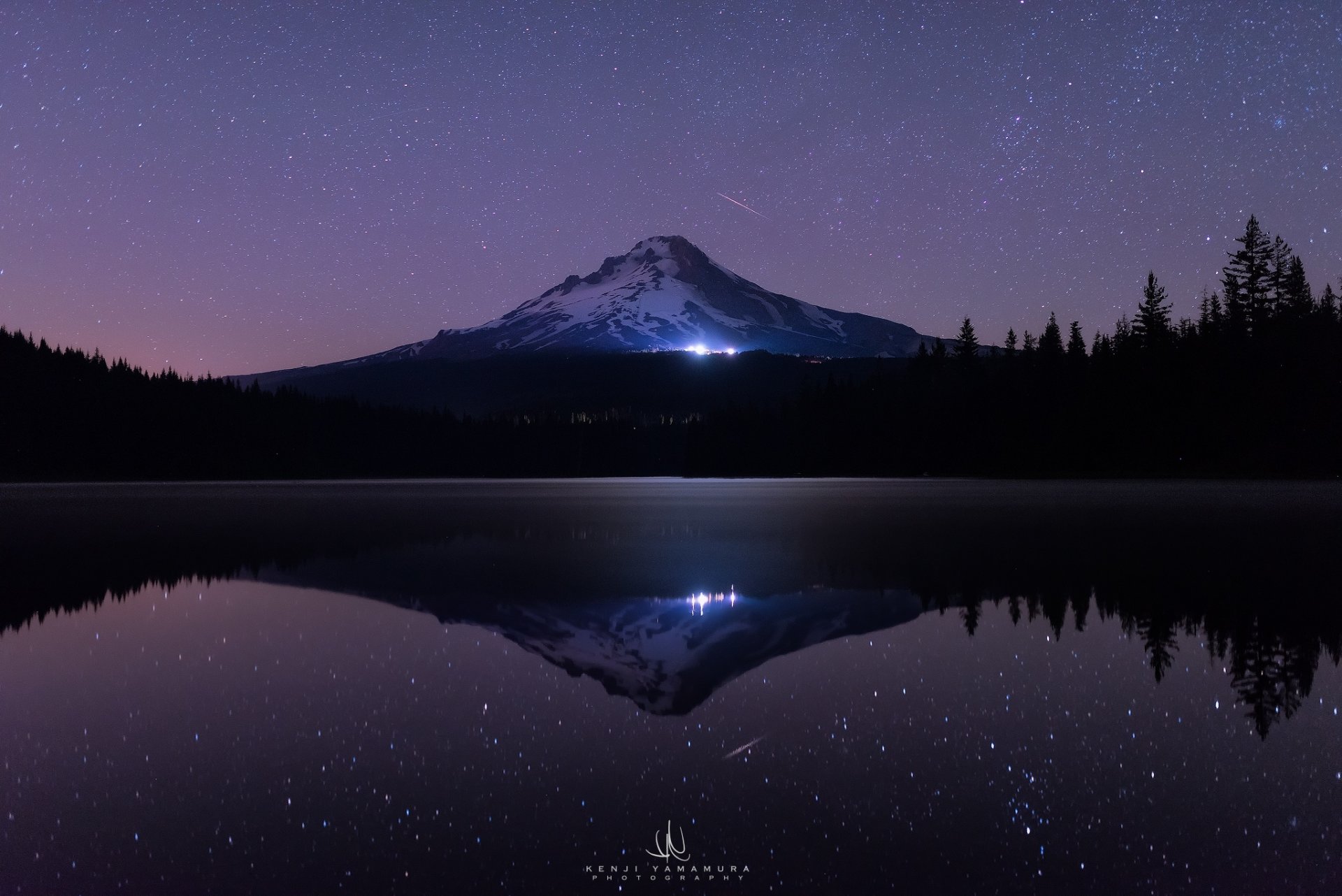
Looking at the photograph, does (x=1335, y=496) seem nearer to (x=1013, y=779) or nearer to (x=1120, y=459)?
(x=1120, y=459)

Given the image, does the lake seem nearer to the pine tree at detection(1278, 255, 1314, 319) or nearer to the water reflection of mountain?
the water reflection of mountain

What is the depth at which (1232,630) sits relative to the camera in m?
11.2

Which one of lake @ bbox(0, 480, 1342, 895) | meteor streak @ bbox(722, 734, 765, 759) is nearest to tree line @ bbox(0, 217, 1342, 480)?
lake @ bbox(0, 480, 1342, 895)

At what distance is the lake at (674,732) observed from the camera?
16.3 feet

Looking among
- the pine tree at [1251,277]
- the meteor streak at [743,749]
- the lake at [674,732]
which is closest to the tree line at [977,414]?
the pine tree at [1251,277]

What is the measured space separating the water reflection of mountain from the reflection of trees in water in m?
0.04

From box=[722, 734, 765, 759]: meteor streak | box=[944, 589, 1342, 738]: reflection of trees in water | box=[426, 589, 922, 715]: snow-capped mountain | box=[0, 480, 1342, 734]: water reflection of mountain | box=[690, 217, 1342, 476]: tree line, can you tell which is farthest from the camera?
box=[690, 217, 1342, 476]: tree line

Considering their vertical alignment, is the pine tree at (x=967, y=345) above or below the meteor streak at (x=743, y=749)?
above

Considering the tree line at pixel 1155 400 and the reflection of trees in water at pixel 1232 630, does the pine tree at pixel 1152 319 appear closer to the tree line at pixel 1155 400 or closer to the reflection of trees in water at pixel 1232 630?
the tree line at pixel 1155 400

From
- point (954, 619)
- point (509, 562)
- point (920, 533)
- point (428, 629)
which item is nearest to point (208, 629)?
point (428, 629)
